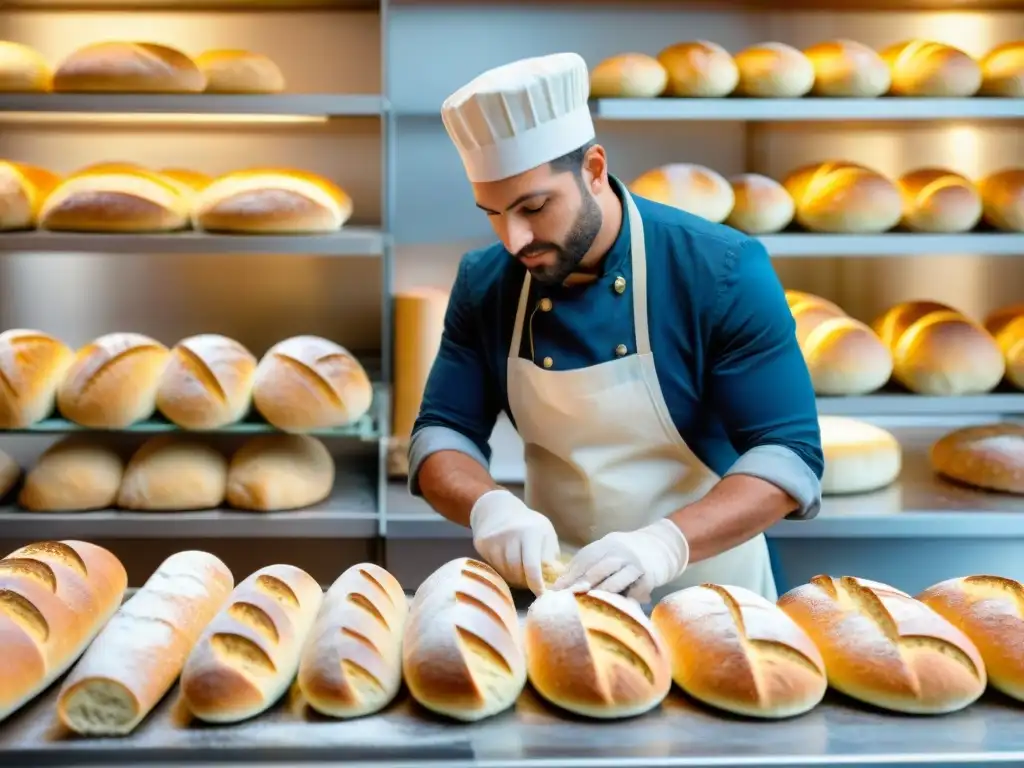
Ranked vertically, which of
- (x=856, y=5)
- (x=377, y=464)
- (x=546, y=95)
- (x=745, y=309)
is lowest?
(x=377, y=464)

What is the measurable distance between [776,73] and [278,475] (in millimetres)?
1641

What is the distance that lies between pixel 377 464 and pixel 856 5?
1968 millimetres

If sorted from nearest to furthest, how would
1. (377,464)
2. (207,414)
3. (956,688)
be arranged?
(956,688) < (207,414) < (377,464)

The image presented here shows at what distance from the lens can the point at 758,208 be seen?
2.89 metres

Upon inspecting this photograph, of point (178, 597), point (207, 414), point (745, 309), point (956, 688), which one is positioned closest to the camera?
point (956, 688)

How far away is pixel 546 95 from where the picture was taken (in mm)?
1736

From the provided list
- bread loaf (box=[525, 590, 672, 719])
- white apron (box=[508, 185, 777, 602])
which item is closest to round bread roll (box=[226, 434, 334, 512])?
white apron (box=[508, 185, 777, 602])

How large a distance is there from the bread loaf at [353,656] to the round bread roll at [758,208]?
1.87 metres

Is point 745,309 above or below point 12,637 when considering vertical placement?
above

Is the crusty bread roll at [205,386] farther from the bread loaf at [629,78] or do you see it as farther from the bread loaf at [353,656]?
the bread loaf at [353,656]

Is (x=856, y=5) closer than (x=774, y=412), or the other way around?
(x=774, y=412)

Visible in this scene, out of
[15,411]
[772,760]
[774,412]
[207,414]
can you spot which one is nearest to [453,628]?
[772,760]

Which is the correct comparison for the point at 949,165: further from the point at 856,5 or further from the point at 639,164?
the point at 639,164

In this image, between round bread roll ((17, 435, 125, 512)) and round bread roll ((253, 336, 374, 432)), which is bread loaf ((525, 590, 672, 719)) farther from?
round bread roll ((17, 435, 125, 512))
